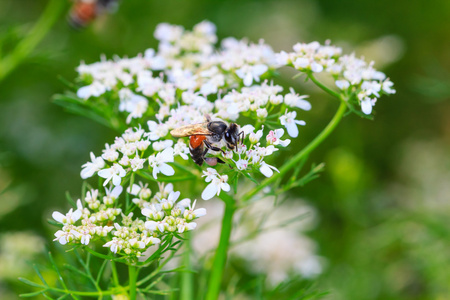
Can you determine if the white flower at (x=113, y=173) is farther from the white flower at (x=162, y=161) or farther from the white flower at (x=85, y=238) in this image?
the white flower at (x=85, y=238)

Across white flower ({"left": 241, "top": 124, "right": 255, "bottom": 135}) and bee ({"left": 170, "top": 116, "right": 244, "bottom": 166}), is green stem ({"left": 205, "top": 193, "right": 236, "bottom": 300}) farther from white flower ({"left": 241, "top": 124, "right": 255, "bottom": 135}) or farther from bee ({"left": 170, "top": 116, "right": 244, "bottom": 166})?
white flower ({"left": 241, "top": 124, "right": 255, "bottom": 135})

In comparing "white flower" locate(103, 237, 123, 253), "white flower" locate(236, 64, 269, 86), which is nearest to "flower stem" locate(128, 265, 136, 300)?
"white flower" locate(103, 237, 123, 253)

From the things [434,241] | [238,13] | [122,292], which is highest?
[238,13]

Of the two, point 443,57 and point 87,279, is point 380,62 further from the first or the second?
point 87,279

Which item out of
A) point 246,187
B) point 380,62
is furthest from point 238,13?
point 246,187

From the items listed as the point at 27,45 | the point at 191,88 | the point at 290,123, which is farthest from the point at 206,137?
the point at 27,45

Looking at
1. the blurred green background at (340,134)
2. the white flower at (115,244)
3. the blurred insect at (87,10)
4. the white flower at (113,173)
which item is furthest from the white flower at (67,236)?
the blurred insect at (87,10)

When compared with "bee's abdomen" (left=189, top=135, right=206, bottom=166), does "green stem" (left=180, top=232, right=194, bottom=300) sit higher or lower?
lower
